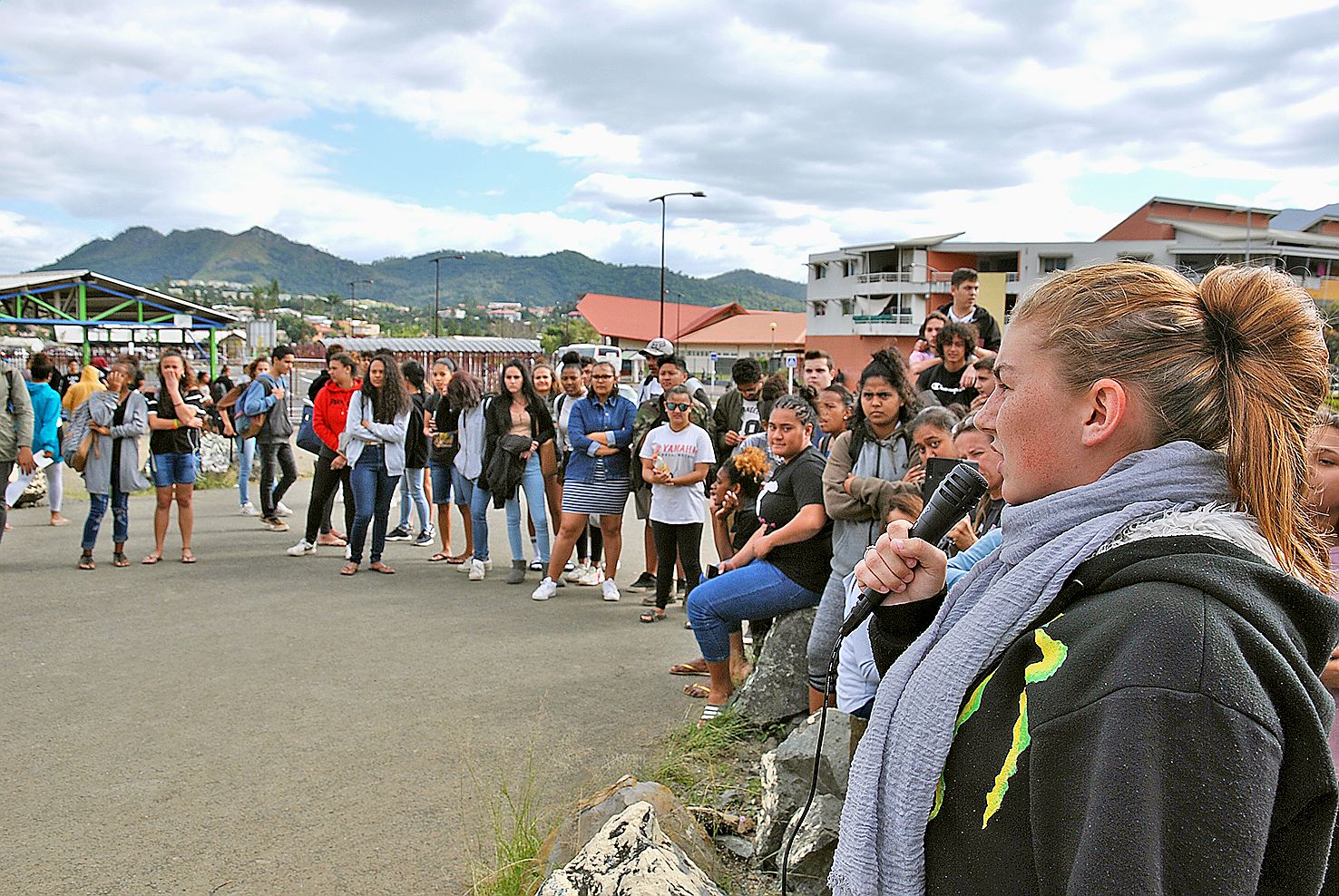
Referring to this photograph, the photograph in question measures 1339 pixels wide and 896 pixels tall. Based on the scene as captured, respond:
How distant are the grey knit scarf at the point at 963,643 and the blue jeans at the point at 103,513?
933 cm

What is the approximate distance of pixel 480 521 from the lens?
30.2 feet

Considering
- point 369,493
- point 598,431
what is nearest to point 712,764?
point 598,431

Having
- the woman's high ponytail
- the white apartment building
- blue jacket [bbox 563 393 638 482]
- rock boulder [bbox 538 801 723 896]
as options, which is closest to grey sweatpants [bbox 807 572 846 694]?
rock boulder [bbox 538 801 723 896]

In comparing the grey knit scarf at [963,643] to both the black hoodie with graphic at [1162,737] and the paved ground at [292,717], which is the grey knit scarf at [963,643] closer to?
the black hoodie with graphic at [1162,737]

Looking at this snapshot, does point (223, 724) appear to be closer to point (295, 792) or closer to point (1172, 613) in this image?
point (295, 792)

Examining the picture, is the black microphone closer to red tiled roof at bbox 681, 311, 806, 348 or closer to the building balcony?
the building balcony

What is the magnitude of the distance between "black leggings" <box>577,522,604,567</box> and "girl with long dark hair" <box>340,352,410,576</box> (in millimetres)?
1863

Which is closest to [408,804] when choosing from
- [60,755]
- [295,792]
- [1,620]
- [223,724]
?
[295,792]

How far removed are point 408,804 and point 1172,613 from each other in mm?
4042

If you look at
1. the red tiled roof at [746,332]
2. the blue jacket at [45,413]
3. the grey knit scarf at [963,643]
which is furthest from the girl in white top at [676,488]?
the red tiled roof at [746,332]

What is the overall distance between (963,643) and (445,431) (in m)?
8.85

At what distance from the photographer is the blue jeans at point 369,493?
909 centimetres

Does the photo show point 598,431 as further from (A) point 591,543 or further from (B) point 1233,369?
(B) point 1233,369

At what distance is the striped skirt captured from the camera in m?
8.48
